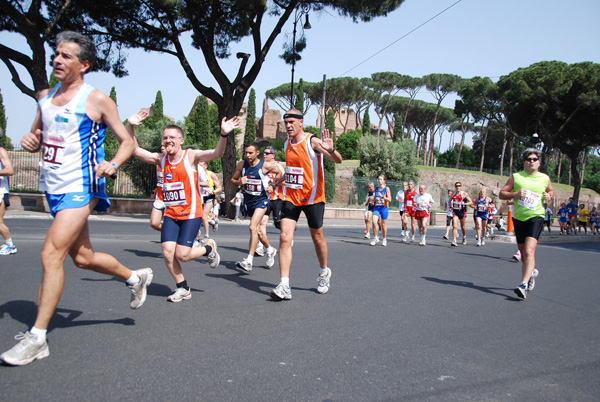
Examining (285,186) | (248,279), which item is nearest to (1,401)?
(285,186)

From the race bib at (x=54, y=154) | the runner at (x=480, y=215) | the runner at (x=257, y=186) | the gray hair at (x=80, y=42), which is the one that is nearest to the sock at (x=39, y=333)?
the race bib at (x=54, y=154)

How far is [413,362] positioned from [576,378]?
1.11m

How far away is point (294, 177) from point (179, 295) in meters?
1.75

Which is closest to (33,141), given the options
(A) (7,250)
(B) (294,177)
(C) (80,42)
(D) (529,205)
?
(C) (80,42)

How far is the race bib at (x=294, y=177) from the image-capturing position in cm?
522

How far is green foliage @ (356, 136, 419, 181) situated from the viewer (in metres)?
40.2

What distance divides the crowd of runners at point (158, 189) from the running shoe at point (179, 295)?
10 millimetres

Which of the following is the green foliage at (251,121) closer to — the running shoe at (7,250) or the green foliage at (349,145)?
the green foliage at (349,145)

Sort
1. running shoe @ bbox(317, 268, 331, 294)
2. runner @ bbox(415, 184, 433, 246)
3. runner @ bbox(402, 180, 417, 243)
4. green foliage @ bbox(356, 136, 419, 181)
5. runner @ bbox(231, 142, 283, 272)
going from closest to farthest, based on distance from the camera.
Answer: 1. running shoe @ bbox(317, 268, 331, 294)
2. runner @ bbox(231, 142, 283, 272)
3. runner @ bbox(415, 184, 433, 246)
4. runner @ bbox(402, 180, 417, 243)
5. green foliage @ bbox(356, 136, 419, 181)

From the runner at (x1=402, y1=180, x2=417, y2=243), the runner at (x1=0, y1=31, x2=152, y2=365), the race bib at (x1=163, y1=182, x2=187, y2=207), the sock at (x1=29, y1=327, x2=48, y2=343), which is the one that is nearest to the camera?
the sock at (x1=29, y1=327, x2=48, y2=343)

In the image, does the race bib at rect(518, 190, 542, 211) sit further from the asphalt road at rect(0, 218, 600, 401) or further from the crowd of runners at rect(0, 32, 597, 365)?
the asphalt road at rect(0, 218, 600, 401)

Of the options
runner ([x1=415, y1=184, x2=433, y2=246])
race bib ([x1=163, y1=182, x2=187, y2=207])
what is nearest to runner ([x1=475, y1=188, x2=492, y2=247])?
runner ([x1=415, y1=184, x2=433, y2=246])

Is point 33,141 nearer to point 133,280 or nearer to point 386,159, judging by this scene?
point 133,280

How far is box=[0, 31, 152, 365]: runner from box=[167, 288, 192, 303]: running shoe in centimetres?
145
